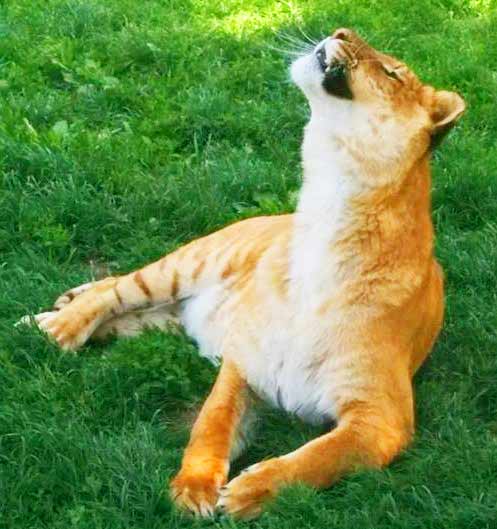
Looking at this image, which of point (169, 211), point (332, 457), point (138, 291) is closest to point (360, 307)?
point (332, 457)

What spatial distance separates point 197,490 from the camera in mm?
4402

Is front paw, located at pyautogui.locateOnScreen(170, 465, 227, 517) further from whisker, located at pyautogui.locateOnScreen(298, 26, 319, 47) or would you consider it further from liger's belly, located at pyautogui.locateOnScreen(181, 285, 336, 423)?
whisker, located at pyautogui.locateOnScreen(298, 26, 319, 47)

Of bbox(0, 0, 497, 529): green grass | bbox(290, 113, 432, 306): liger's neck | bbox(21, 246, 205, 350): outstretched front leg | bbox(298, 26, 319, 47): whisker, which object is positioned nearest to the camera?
bbox(0, 0, 497, 529): green grass

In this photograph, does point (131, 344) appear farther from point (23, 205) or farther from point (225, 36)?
point (225, 36)

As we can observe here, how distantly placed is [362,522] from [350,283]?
3.08 ft

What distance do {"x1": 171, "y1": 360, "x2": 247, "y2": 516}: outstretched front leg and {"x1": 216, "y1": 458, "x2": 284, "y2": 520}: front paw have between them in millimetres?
66

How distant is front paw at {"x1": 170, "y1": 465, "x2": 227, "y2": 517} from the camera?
4359 millimetres

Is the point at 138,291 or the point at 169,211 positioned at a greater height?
the point at 138,291

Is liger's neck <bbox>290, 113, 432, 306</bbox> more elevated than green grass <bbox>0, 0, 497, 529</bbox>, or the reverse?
liger's neck <bbox>290, 113, 432, 306</bbox>

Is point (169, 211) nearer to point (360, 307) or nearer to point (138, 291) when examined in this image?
point (138, 291)

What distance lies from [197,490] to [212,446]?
262 millimetres

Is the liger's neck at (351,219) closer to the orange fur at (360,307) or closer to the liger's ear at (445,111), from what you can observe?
the orange fur at (360,307)

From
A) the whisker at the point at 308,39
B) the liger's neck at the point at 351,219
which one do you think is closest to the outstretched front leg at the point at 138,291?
the liger's neck at the point at 351,219

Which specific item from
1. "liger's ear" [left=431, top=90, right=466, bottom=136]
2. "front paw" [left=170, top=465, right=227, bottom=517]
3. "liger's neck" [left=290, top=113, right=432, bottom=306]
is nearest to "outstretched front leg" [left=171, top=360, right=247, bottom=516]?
"front paw" [left=170, top=465, right=227, bottom=517]
